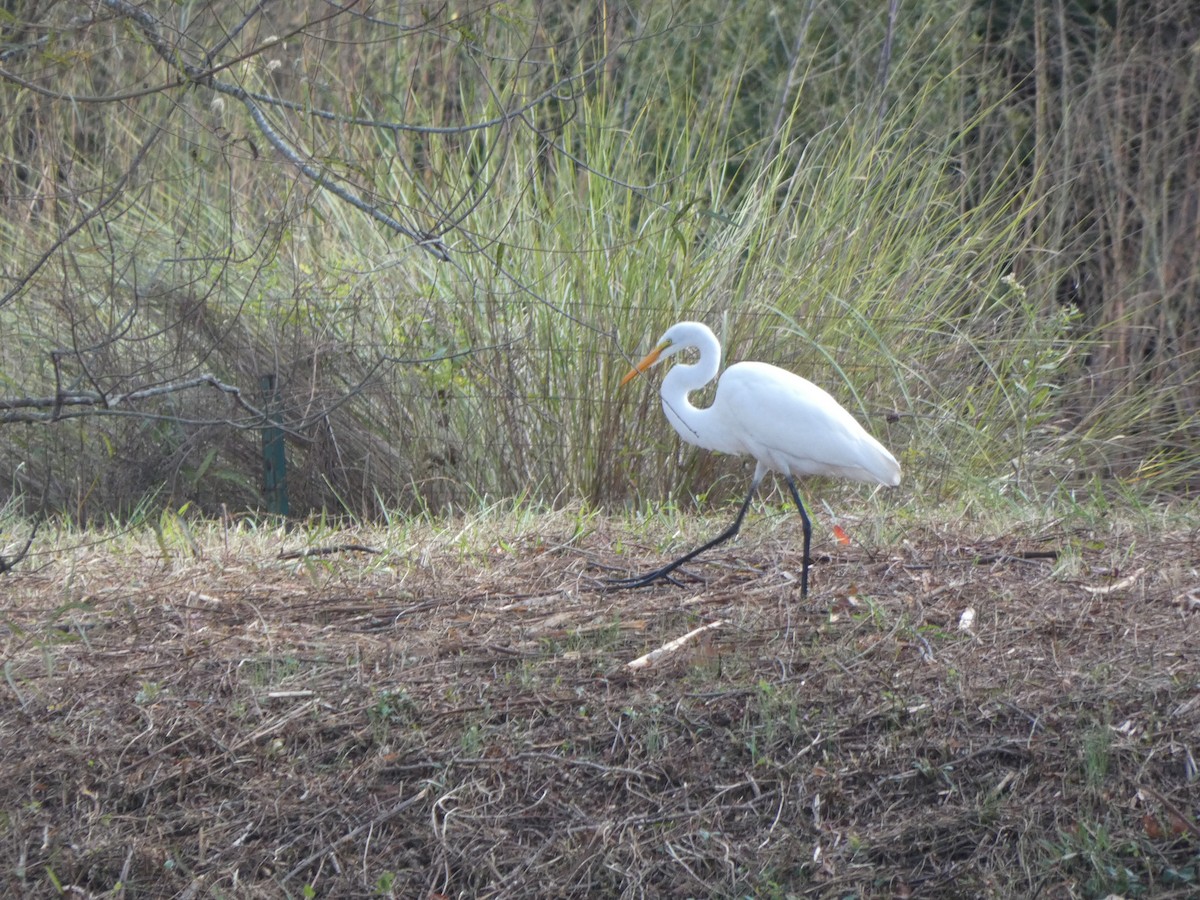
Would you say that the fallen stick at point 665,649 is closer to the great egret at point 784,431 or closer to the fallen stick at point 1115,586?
the great egret at point 784,431

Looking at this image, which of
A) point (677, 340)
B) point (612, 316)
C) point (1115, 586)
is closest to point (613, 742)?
point (1115, 586)

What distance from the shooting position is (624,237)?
5508 millimetres

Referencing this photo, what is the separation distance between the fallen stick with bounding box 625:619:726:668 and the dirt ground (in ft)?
0.07

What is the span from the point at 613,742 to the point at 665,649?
15.7 inches

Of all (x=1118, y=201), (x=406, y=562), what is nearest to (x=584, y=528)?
(x=406, y=562)

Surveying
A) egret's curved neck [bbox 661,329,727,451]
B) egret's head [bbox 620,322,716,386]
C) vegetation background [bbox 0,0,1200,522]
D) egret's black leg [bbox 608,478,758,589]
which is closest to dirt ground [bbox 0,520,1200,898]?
egret's black leg [bbox 608,478,758,589]

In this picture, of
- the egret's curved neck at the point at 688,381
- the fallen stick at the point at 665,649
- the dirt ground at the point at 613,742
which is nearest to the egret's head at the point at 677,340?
the egret's curved neck at the point at 688,381

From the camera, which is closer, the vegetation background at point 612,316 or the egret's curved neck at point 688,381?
the egret's curved neck at point 688,381

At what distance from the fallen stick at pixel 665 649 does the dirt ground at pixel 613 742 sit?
2 cm

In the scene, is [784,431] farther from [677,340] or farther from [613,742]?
[613,742]

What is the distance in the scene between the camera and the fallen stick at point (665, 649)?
310 cm

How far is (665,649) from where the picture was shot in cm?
318

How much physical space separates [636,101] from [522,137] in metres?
1.33

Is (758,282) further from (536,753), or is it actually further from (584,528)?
(536,753)
